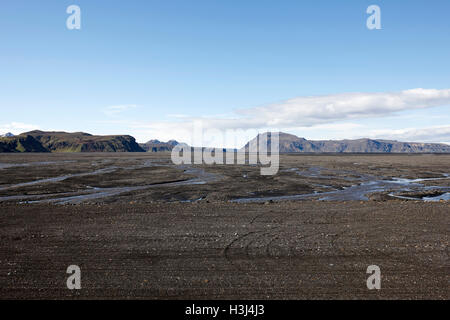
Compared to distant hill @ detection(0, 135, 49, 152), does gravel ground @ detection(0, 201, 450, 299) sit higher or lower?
lower

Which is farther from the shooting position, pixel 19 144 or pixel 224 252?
pixel 19 144

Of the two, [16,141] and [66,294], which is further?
[16,141]

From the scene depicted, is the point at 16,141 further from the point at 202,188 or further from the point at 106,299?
the point at 106,299

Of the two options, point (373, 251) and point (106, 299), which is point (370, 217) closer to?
point (373, 251)

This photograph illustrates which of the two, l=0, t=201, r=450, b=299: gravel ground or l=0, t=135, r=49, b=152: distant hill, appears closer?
l=0, t=201, r=450, b=299: gravel ground

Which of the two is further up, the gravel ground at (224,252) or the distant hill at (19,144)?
the distant hill at (19,144)

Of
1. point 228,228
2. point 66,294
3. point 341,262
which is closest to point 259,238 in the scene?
point 228,228

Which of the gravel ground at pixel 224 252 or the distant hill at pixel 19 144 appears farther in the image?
the distant hill at pixel 19 144

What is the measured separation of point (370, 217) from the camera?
17172mm

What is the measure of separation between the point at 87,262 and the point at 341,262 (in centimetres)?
837

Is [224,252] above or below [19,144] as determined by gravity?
below
